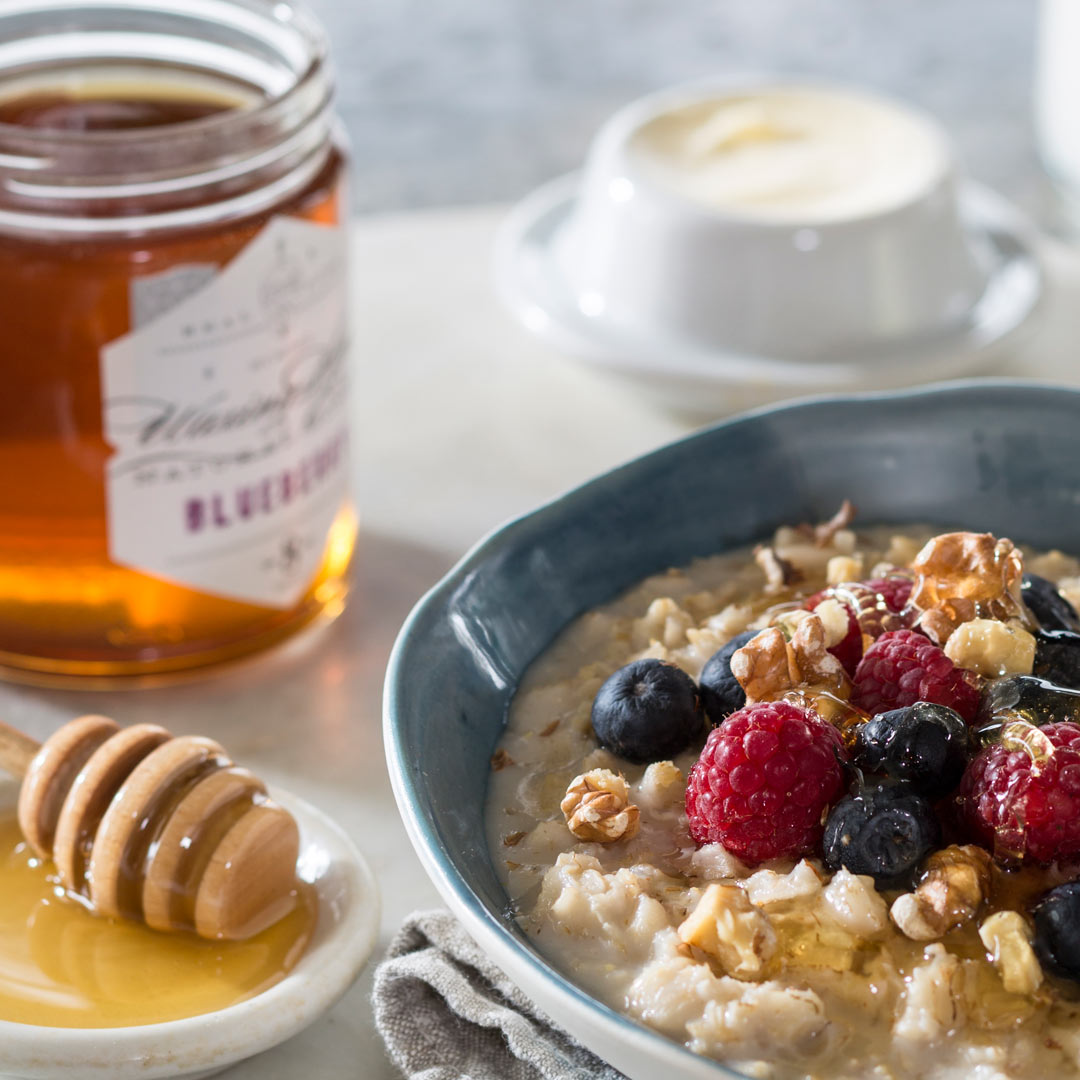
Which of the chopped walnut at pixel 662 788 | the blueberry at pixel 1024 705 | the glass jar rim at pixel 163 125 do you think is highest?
the glass jar rim at pixel 163 125

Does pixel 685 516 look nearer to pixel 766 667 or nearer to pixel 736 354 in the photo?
pixel 766 667

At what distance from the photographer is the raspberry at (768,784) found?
73 centimetres

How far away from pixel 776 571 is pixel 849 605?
0.10 m

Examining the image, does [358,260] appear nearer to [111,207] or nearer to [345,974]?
[111,207]

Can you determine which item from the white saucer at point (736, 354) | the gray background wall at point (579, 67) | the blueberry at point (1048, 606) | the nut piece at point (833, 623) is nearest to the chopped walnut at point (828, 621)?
the nut piece at point (833, 623)

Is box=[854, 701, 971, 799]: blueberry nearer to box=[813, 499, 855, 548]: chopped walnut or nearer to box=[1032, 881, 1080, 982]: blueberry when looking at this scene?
box=[1032, 881, 1080, 982]: blueberry

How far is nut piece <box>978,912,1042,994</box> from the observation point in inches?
26.7

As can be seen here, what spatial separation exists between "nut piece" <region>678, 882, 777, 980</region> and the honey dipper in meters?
0.25

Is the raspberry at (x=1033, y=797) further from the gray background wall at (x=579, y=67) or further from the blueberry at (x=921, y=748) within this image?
the gray background wall at (x=579, y=67)

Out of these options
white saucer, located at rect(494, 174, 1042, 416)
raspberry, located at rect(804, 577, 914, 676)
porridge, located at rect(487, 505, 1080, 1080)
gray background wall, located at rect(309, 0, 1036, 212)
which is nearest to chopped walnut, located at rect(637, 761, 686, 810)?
porridge, located at rect(487, 505, 1080, 1080)

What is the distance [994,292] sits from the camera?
1.43 m

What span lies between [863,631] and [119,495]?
460 mm

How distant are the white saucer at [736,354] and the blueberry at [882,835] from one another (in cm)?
62

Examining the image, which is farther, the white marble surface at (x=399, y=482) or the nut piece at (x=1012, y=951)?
the white marble surface at (x=399, y=482)
